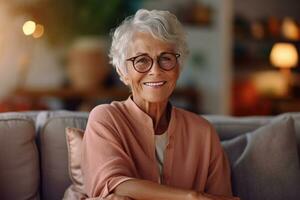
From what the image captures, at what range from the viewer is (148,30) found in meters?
1.67

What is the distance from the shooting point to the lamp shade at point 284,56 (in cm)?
502

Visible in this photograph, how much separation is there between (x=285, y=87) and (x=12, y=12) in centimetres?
261

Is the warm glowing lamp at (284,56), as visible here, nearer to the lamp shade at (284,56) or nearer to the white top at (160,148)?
the lamp shade at (284,56)

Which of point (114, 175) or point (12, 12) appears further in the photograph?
point (12, 12)

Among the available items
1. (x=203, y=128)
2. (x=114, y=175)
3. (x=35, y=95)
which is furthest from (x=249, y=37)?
(x=114, y=175)

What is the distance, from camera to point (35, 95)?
4242mm

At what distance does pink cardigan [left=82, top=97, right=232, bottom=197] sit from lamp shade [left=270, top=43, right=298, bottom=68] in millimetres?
3398

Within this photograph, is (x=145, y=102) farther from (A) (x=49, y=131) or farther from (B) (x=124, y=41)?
(A) (x=49, y=131)

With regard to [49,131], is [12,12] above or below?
above

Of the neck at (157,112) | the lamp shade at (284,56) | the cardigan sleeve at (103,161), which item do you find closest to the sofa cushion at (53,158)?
the cardigan sleeve at (103,161)

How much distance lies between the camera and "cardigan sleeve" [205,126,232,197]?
1766 mm

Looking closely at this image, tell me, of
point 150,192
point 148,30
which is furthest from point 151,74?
point 150,192

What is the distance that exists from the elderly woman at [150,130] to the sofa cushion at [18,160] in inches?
11.0

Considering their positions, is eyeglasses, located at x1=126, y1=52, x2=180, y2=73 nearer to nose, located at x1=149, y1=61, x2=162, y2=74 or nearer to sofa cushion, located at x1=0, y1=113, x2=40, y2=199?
nose, located at x1=149, y1=61, x2=162, y2=74
